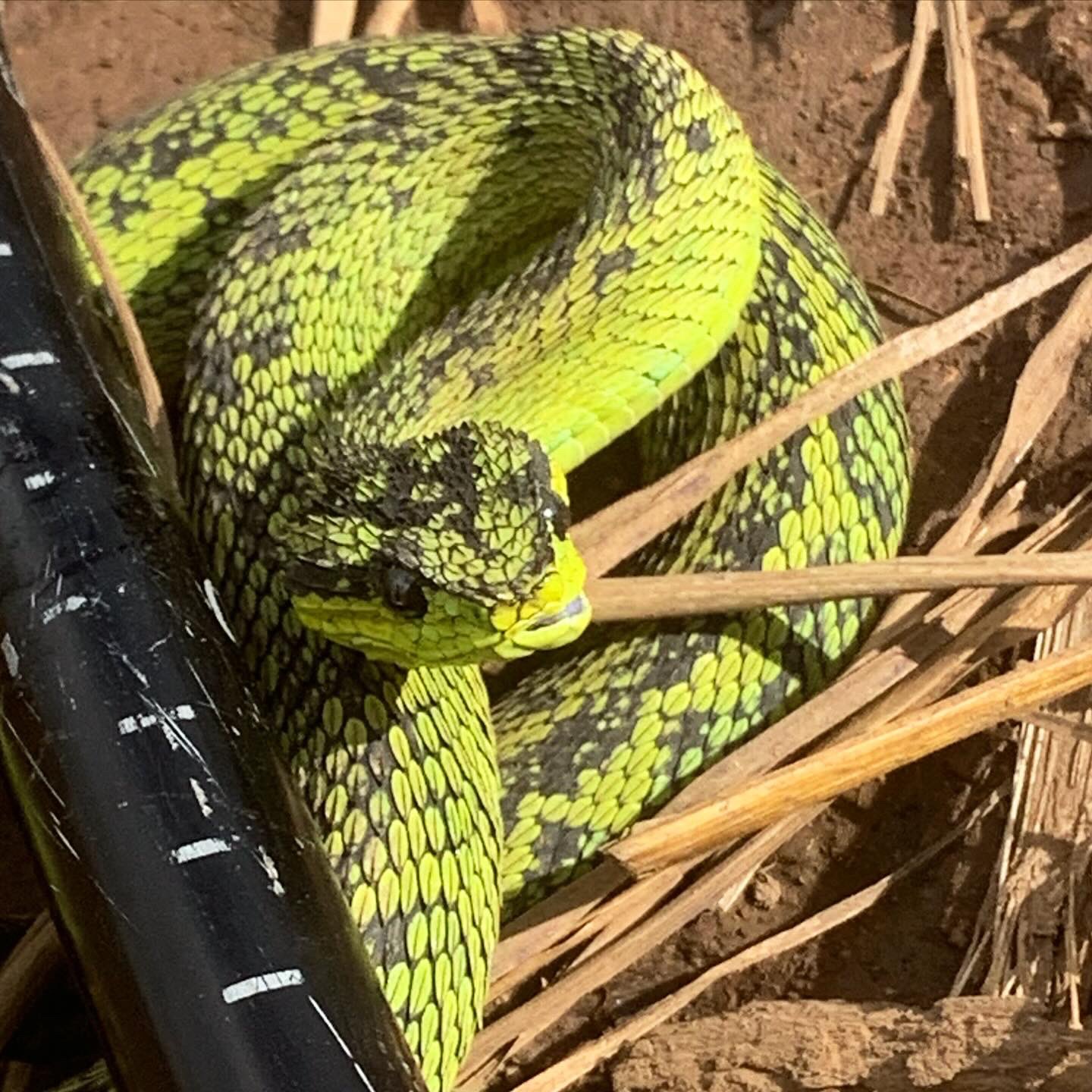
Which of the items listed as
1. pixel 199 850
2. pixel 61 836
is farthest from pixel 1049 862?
pixel 61 836

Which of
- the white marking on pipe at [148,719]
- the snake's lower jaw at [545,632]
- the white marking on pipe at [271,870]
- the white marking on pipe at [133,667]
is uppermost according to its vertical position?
the white marking on pipe at [133,667]

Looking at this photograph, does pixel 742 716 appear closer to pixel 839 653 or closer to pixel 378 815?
pixel 839 653

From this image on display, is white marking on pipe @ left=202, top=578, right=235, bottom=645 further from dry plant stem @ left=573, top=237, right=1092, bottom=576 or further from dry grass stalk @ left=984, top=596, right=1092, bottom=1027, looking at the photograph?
dry grass stalk @ left=984, top=596, right=1092, bottom=1027

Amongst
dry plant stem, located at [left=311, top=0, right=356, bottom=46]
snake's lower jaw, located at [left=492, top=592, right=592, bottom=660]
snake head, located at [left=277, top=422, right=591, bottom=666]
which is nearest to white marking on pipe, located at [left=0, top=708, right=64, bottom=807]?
snake head, located at [left=277, top=422, right=591, bottom=666]

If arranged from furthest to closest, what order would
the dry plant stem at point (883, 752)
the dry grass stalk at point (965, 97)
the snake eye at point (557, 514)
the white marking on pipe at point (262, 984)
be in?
the dry grass stalk at point (965, 97) < the dry plant stem at point (883, 752) < the snake eye at point (557, 514) < the white marking on pipe at point (262, 984)

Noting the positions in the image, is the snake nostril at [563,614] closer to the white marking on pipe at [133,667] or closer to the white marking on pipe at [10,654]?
the white marking on pipe at [133,667]

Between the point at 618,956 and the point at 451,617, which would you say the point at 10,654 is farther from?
the point at 618,956

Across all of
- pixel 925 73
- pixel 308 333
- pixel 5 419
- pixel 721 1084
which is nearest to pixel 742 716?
pixel 721 1084

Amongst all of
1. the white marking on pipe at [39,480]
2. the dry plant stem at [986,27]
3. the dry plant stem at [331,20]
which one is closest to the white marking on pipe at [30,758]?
the white marking on pipe at [39,480]
